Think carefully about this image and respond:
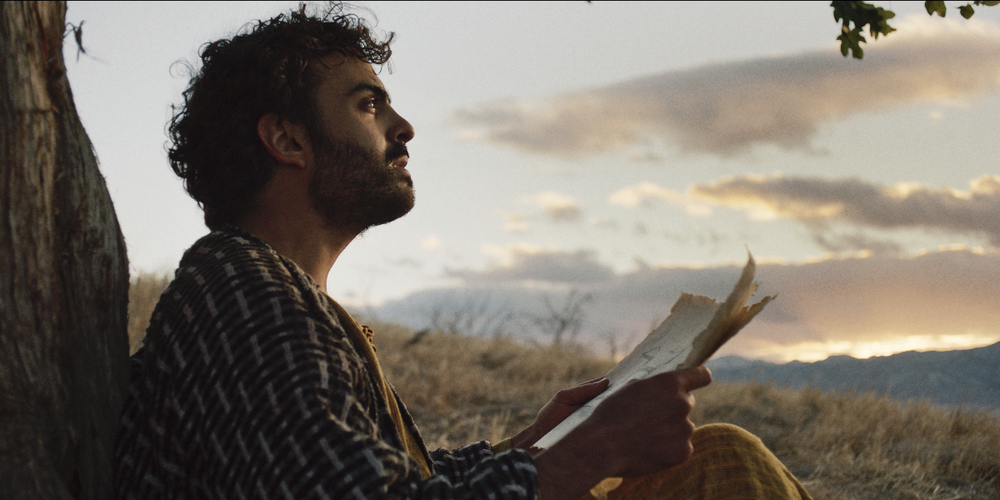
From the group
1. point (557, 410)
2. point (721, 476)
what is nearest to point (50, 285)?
point (557, 410)

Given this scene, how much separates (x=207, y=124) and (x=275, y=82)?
1.06ft

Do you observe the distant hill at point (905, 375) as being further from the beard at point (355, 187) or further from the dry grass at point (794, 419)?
the beard at point (355, 187)

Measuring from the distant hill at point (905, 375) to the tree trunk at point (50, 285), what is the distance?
189 inches

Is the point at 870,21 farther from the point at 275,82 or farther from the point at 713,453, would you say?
the point at 275,82

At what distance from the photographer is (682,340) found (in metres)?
1.66

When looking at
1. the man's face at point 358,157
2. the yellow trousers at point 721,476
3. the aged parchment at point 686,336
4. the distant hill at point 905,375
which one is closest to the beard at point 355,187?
the man's face at point 358,157

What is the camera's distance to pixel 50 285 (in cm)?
162

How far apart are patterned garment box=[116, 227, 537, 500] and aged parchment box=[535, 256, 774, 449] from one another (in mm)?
366

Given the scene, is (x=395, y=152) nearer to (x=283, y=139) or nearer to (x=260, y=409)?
(x=283, y=139)

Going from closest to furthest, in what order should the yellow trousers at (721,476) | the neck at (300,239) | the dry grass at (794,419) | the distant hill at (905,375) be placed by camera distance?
1. the yellow trousers at (721,476)
2. the neck at (300,239)
3. the dry grass at (794,419)
4. the distant hill at (905,375)

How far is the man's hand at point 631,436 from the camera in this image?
60.5 inches

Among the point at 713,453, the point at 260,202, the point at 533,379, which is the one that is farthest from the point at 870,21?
the point at 533,379

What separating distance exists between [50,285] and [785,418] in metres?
5.90

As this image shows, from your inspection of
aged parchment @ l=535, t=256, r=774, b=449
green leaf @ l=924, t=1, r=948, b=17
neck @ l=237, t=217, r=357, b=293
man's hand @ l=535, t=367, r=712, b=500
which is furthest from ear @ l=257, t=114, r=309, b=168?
green leaf @ l=924, t=1, r=948, b=17
